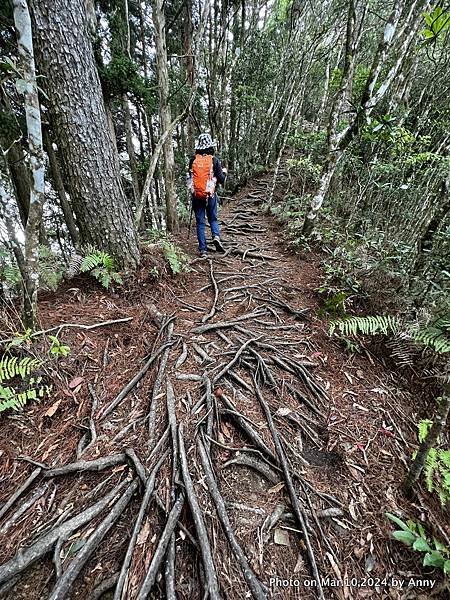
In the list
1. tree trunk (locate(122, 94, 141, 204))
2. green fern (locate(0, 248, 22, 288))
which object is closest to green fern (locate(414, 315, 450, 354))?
green fern (locate(0, 248, 22, 288))

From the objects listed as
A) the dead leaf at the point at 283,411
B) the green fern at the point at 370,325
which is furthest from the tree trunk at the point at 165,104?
the dead leaf at the point at 283,411

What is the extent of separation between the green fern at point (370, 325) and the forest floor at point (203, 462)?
302 mm

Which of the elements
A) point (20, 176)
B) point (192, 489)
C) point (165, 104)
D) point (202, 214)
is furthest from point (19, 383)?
point (20, 176)

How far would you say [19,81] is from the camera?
2.30m

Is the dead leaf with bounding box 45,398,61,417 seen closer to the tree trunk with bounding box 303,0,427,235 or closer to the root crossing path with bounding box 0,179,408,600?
the root crossing path with bounding box 0,179,408,600

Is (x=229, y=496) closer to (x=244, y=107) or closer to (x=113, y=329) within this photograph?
(x=113, y=329)

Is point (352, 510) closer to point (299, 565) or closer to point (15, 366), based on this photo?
point (299, 565)

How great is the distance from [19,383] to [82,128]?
3.05 metres

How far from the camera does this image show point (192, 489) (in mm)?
1925

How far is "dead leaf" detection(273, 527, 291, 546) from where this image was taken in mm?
1859

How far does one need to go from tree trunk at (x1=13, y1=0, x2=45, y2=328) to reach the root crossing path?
1.03m

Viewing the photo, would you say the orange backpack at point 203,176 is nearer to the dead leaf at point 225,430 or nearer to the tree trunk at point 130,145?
the dead leaf at point 225,430

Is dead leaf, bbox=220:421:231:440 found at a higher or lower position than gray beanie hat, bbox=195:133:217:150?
lower

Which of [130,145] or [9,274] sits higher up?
[130,145]
